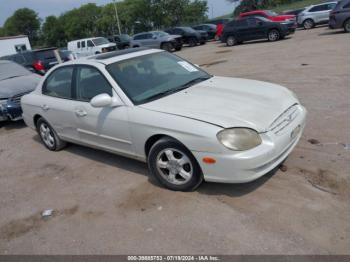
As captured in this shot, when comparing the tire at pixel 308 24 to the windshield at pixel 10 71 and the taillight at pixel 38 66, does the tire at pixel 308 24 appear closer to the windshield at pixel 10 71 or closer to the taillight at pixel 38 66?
the taillight at pixel 38 66

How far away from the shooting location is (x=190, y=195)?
4.04 m

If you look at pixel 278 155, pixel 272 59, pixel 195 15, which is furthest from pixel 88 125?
pixel 195 15

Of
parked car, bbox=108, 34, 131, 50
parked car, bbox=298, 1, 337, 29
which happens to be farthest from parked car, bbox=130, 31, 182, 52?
parked car, bbox=298, 1, 337, 29

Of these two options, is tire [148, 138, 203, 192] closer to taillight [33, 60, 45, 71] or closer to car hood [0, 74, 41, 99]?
car hood [0, 74, 41, 99]

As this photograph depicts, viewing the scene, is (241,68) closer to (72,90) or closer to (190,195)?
(72,90)

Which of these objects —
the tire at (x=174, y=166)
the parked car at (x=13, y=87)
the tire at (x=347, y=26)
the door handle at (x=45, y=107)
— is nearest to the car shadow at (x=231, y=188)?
the tire at (x=174, y=166)

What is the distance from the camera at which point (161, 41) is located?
24.9m

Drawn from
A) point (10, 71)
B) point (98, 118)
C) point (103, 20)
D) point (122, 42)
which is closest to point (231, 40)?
point (122, 42)

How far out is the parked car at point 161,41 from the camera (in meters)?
24.9

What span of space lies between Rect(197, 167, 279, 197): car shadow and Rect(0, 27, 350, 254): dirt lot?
0.04 ft

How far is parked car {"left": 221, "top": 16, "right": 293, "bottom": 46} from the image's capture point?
20.2 m

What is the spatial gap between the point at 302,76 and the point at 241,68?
3245 mm

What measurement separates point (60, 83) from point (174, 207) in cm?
288

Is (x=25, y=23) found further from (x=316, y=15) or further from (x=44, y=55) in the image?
(x=44, y=55)
